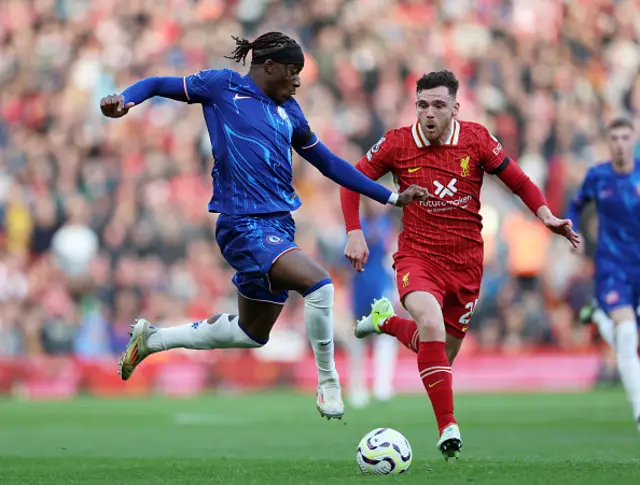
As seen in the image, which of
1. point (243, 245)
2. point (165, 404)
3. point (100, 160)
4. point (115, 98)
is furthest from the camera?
point (100, 160)

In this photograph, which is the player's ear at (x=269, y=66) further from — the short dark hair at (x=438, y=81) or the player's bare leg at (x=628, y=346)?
the player's bare leg at (x=628, y=346)

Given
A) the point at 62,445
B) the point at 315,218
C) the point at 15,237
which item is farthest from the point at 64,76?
the point at 62,445

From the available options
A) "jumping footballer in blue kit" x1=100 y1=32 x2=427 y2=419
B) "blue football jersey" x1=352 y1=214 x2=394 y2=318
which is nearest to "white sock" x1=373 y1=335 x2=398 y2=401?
"blue football jersey" x1=352 y1=214 x2=394 y2=318

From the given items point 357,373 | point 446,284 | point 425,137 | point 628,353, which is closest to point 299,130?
point 425,137

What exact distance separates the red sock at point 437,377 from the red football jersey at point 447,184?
86cm

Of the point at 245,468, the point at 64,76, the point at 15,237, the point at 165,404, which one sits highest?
the point at 64,76

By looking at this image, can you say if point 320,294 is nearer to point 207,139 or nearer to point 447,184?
point 447,184

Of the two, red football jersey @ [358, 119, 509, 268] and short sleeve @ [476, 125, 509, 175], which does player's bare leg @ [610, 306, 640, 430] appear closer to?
red football jersey @ [358, 119, 509, 268]

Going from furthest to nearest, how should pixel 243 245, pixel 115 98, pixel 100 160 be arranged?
pixel 100 160 → pixel 243 245 → pixel 115 98

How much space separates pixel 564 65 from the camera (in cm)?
2517

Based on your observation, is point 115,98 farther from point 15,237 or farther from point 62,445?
point 15,237

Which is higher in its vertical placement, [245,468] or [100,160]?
[100,160]

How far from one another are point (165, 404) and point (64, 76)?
8.51 m

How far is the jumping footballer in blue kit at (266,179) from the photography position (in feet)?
29.7
